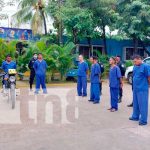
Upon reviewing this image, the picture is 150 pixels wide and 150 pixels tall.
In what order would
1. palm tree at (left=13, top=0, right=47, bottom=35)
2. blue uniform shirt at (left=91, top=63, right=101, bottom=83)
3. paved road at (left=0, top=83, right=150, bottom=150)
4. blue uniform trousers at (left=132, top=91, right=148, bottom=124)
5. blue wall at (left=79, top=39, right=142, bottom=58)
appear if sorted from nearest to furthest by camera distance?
paved road at (left=0, top=83, right=150, bottom=150)
blue uniform trousers at (left=132, top=91, right=148, bottom=124)
blue uniform shirt at (left=91, top=63, right=101, bottom=83)
palm tree at (left=13, top=0, right=47, bottom=35)
blue wall at (left=79, top=39, right=142, bottom=58)

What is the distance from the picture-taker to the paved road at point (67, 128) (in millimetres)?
6426

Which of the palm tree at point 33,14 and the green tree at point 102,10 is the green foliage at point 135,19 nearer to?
the green tree at point 102,10

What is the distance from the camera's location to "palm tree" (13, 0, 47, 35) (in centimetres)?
2350

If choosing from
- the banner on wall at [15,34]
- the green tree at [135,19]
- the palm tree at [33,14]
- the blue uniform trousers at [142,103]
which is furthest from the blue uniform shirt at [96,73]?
the banner on wall at [15,34]

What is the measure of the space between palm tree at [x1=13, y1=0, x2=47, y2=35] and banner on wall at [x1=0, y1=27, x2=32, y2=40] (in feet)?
2.53

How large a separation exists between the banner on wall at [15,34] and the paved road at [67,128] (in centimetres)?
1302

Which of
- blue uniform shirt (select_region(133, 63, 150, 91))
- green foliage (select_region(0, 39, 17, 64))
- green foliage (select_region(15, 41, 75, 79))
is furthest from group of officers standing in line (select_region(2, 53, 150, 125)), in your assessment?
green foliage (select_region(0, 39, 17, 64))

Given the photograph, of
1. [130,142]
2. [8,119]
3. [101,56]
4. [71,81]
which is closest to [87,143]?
[130,142]

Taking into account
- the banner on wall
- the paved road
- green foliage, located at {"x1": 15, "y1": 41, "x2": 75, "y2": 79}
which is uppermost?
the banner on wall

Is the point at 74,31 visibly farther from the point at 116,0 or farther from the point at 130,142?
the point at 130,142

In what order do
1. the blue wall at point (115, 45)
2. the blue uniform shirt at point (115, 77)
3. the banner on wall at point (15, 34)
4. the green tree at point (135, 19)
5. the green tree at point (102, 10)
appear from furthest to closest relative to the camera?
the blue wall at point (115, 45) < the banner on wall at point (15, 34) < the green tree at point (102, 10) < the green tree at point (135, 19) < the blue uniform shirt at point (115, 77)

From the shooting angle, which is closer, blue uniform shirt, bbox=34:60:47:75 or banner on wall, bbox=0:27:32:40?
blue uniform shirt, bbox=34:60:47:75

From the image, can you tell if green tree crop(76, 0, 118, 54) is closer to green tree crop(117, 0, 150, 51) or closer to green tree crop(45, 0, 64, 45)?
green tree crop(117, 0, 150, 51)

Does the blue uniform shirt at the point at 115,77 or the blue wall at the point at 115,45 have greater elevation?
the blue wall at the point at 115,45
